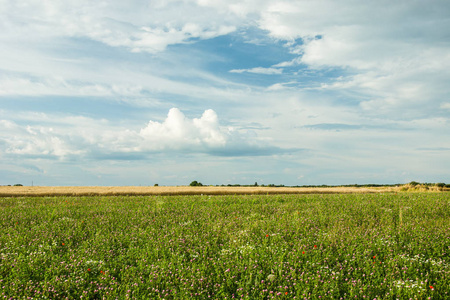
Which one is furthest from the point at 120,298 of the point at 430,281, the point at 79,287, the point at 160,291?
the point at 430,281

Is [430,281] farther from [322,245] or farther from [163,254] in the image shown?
[163,254]

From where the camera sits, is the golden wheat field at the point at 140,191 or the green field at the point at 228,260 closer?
the green field at the point at 228,260

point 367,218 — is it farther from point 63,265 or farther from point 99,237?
point 63,265

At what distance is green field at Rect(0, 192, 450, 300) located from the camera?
6215mm

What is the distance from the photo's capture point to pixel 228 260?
24.8 feet

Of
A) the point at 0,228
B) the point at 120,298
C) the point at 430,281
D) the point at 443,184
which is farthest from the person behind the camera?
the point at 443,184

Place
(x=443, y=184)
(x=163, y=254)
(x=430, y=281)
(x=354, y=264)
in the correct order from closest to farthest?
1. (x=430, y=281)
2. (x=354, y=264)
3. (x=163, y=254)
4. (x=443, y=184)

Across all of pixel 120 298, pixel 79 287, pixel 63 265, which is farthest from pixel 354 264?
pixel 63 265

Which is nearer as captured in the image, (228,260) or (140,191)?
(228,260)

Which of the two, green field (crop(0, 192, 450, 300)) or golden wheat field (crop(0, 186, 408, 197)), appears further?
golden wheat field (crop(0, 186, 408, 197))

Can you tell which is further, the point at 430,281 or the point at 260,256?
the point at 260,256

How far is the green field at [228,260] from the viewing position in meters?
6.21

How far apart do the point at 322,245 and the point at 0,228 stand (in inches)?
472

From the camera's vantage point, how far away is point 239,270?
6914 millimetres
